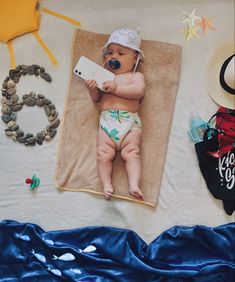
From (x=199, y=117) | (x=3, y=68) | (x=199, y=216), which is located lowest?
(x=199, y=216)

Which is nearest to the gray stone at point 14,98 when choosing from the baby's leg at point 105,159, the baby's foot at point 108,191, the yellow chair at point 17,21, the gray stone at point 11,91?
the gray stone at point 11,91

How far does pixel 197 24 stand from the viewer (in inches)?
62.9

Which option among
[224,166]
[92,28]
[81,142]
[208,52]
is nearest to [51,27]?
[92,28]

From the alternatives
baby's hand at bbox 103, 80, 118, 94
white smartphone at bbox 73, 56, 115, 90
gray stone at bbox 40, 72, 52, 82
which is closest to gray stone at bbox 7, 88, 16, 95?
gray stone at bbox 40, 72, 52, 82

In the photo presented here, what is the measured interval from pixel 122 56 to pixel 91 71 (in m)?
0.13

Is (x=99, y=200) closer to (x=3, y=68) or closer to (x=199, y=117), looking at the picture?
(x=199, y=117)

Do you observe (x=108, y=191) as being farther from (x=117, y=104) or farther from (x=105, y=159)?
(x=117, y=104)

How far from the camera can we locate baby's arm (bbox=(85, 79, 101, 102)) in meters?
1.45

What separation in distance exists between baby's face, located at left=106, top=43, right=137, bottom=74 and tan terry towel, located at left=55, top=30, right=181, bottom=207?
0.08m

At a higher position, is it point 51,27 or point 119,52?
point 51,27

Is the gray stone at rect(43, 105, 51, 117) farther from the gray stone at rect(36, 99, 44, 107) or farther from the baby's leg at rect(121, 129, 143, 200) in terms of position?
the baby's leg at rect(121, 129, 143, 200)

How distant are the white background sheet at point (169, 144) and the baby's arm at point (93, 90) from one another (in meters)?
0.12

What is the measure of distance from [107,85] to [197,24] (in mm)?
462

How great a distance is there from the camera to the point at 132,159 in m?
1.45
